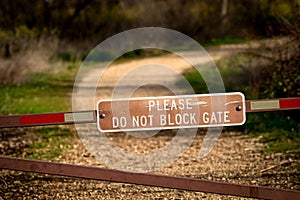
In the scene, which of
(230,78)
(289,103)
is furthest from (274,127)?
(289,103)

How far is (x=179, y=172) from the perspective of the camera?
24.2ft

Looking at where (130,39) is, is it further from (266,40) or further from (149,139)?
(149,139)

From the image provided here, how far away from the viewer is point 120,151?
29.1 ft

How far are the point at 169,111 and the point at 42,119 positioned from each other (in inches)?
37.4

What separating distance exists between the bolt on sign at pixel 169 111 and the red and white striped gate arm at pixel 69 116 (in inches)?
3.3

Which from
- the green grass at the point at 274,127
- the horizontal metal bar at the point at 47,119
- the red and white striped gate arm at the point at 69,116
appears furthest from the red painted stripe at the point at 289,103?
the green grass at the point at 274,127

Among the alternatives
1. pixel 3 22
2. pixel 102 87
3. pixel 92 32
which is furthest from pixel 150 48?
pixel 102 87

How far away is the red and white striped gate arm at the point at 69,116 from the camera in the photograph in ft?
15.3

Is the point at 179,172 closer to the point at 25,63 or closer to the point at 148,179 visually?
the point at 148,179

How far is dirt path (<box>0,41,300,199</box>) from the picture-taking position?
6348mm

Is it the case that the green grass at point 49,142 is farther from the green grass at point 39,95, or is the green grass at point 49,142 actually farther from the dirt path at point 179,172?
the green grass at point 39,95

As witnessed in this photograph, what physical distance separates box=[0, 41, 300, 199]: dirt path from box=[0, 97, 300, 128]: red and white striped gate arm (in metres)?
1.44

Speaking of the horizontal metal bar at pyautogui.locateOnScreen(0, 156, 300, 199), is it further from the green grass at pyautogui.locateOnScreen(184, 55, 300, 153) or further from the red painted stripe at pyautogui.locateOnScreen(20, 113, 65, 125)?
the green grass at pyautogui.locateOnScreen(184, 55, 300, 153)

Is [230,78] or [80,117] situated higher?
[230,78]
